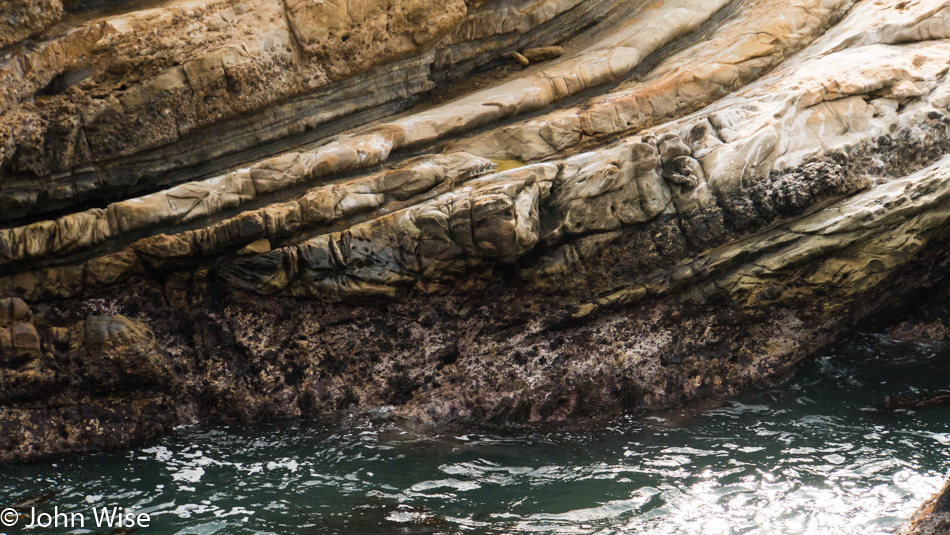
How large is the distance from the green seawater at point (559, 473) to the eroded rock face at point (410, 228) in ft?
1.75

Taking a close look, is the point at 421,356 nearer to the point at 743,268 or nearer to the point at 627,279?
the point at 627,279

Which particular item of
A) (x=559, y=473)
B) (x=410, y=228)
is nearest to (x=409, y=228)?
(x=410, y=228)

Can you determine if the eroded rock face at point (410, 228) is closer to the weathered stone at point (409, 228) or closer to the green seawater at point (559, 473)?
the weathered stone at point (409, 228)

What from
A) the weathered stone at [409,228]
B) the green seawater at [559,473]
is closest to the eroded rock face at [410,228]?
the weathered stone at [409,228]

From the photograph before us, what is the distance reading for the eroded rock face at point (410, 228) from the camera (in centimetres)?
865

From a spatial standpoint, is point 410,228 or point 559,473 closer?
point 559,473

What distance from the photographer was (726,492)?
23.5ft

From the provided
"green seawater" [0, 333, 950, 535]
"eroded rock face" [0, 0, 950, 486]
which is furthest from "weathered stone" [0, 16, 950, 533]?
"green seawater" [0, 333, 950, 535]

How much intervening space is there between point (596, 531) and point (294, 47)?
695 cm

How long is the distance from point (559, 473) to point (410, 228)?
329 cm

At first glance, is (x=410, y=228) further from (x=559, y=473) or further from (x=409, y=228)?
(x=559, y=473)

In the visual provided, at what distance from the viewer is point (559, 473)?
767cm

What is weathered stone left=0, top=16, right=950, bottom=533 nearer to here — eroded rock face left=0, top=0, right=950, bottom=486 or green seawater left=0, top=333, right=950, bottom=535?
eroded rock face left=0, top=0, right=950, bottom=486

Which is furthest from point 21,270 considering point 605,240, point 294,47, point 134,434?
point 605,240
